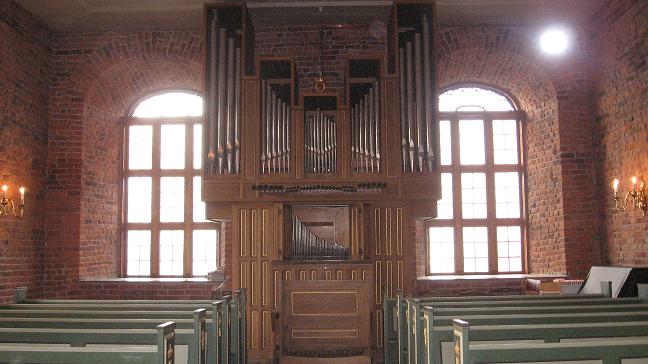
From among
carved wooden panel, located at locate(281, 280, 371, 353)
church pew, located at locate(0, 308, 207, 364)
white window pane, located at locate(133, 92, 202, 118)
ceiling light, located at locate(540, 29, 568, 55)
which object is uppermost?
ceiling light, located at locate(540, 29, 568, 55)

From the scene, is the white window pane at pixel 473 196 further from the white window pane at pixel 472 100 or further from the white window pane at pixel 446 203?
the white window pane at pixel 472 100

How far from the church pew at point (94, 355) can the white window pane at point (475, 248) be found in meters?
8.37

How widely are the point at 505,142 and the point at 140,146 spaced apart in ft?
21.2

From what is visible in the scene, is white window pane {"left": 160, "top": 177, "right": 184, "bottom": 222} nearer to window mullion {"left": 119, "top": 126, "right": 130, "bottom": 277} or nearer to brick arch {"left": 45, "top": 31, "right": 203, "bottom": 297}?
window mullion {"left": 119, "top": 126, "right": 130, "bottom": 277}

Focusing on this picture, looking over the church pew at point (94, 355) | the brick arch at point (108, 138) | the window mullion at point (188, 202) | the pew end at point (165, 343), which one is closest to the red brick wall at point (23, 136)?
the brick arch at point (108, 138)

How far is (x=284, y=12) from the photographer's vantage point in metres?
10.0

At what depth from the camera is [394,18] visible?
9.34m

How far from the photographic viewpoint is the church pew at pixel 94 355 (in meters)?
3.54

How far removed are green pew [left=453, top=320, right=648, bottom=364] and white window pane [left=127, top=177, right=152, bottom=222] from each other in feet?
29.0

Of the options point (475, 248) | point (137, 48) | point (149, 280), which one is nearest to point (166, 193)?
point (149, 280)

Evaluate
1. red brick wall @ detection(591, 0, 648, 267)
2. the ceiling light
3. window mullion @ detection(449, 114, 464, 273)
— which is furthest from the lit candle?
red brick wall @ detection(591, 0, 648, 267)

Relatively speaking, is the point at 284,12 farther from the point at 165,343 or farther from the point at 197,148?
the point at 165,343

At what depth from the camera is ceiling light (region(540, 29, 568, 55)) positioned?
10.4 metres

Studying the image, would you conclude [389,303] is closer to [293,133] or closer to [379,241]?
[379,241]
